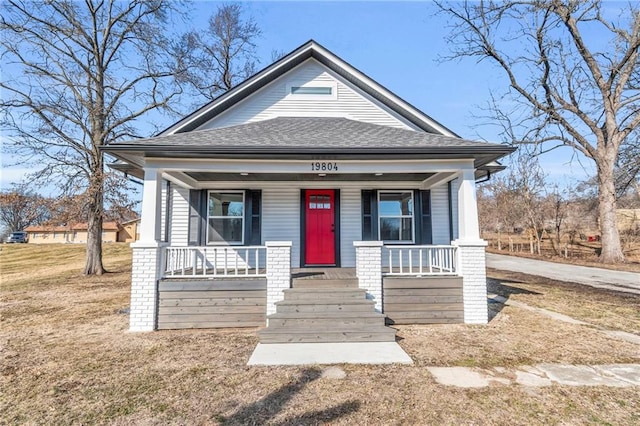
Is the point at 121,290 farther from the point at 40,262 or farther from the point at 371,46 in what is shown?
the point at 40,262

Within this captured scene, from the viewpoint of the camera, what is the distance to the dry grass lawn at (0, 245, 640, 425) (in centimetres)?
307

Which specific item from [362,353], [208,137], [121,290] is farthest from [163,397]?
[121,290]

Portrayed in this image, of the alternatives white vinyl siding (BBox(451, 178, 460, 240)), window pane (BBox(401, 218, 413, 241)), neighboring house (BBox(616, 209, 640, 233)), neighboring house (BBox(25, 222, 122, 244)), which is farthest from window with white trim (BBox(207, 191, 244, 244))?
neighboring house (BBox(25, 222, 122, 244))

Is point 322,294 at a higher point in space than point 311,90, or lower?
lower

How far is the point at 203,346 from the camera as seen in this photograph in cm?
506

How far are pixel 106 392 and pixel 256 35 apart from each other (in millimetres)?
23417

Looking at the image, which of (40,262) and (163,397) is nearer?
(163,397)

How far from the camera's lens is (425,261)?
871 cm

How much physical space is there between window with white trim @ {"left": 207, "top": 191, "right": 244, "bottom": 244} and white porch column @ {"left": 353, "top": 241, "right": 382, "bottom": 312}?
12.1 feet

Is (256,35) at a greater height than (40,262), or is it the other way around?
(256,35)

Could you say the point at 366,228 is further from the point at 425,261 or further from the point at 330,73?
the point at 330,73

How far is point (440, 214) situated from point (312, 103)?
16.2 feet

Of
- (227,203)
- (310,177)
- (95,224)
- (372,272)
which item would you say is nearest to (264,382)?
(372,272)

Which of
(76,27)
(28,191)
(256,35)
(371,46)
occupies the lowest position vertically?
(28,191)
